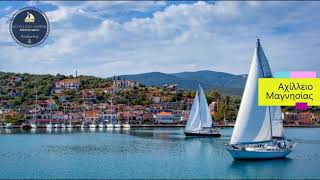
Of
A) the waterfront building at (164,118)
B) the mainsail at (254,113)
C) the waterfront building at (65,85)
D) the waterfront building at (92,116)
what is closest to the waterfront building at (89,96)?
the waterfront building at (65,85)

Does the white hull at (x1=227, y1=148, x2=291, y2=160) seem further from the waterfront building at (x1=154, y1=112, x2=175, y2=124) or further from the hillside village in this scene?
the waterfront building at (x1=154, y1=112, x2=175, y2=124)

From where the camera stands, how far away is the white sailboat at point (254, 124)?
36.0m

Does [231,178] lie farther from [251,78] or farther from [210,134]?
[210,134]

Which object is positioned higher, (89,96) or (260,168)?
(89,96)

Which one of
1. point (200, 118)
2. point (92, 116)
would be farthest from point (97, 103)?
point (200, 118)

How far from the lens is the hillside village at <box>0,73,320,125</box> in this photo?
12325cm

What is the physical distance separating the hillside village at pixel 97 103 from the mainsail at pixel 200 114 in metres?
50.9

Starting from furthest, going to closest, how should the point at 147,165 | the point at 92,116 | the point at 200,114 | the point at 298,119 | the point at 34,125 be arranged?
the point at 298,119 → the point at 92,116 → the point at 34,125 → the point at 200,114 → the point at 147,165

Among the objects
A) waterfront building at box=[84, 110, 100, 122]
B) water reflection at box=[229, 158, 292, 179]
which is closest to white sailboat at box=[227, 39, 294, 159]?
water reflection at box=[229, 158, 292, 179]

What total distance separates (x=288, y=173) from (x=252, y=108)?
6.46 m

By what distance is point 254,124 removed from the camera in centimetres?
3650

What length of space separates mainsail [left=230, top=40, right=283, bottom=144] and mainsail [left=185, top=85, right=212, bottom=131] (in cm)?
3240

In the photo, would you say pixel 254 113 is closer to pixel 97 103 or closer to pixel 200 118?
pixel 200 118

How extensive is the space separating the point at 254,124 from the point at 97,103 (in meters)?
110
